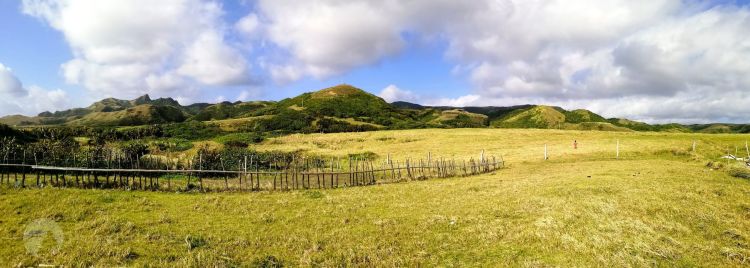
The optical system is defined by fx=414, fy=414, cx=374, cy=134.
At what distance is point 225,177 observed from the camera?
32594 mm

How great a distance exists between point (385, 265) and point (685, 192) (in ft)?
60.2

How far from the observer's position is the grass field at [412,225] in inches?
491

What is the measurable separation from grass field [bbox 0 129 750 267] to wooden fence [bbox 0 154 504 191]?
3.46 metres

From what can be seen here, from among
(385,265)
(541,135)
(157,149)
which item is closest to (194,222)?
(385,265)

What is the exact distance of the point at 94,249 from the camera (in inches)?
499

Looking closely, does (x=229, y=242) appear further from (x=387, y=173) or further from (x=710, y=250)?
(x=387, y=173)

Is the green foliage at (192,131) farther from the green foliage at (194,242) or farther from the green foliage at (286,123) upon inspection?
the green foliage at (194,242)

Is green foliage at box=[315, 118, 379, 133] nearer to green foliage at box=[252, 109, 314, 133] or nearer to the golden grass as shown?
green foliage at box=[252, 109, 314, 133]
